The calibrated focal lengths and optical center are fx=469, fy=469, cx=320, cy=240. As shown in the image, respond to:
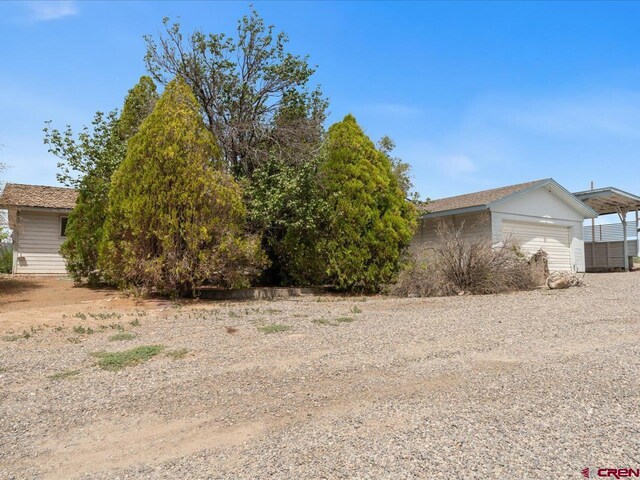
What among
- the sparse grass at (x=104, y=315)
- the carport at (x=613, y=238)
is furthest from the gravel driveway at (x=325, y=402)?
the carport at (x=613, y=238)

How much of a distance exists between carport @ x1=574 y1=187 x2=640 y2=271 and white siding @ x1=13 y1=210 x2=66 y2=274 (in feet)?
77.0

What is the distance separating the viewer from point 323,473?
9.00 feet

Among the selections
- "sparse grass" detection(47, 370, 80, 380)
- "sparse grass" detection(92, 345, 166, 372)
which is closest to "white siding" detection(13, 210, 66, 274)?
"sparse grass" detection(92, 345, 166, 372)

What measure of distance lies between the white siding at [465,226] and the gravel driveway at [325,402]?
34.4 ft

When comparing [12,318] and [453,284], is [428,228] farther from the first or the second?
[12,318]

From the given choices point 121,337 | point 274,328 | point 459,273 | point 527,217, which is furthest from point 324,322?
point 527,217

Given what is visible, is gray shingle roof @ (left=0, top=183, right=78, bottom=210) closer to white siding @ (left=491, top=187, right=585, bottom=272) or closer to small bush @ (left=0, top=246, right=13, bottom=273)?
small bush @ (left=0, top=246, right=13, bottom=273)

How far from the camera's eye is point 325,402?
3.94 meters

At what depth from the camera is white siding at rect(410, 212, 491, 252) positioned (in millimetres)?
17500

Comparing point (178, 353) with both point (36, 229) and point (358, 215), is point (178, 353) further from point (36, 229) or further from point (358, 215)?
point (36, 229)

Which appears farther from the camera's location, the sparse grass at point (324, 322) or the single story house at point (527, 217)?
the single story house at point (527, 217)

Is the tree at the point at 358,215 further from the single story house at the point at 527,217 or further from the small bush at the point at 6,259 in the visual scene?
the small bush at the point at 6,259

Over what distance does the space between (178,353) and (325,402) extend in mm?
2342

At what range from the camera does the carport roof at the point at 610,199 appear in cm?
2120
